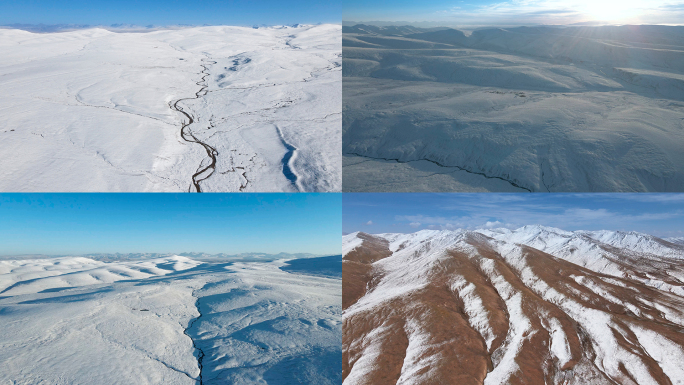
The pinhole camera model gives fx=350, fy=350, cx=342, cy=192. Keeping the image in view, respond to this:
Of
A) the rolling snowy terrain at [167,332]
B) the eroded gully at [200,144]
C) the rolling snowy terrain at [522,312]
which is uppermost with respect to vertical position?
the eroded gully at [200,144]

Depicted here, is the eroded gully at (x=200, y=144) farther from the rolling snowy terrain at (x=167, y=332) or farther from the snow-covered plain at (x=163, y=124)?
the rolling snowy terrain at (x=167, y=332)

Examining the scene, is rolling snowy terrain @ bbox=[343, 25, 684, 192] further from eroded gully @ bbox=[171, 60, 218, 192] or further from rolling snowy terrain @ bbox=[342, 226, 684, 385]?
eroded gully @ bbox=[171, 60, 218, 192]

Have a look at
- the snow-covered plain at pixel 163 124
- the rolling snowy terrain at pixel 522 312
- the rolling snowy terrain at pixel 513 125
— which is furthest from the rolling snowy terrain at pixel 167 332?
the rolling snowy terrain at pixel 513 125

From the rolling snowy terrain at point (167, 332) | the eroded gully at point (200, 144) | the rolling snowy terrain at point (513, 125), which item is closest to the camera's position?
the rolling snowy terrain at point (167, 332)

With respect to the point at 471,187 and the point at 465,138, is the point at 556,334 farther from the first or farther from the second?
the point at 465,138

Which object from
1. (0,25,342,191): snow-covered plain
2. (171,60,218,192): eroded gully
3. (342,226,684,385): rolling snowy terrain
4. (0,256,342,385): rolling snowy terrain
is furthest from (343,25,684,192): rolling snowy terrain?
(0,256,342,385): rolling snowy terrain

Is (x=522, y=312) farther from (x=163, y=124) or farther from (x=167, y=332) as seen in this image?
(x=163, y=124)

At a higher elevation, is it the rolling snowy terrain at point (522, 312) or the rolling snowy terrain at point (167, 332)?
the rolling snowy terrain at point (167, 332)

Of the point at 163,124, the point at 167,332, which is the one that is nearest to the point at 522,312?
the point at 167,332
